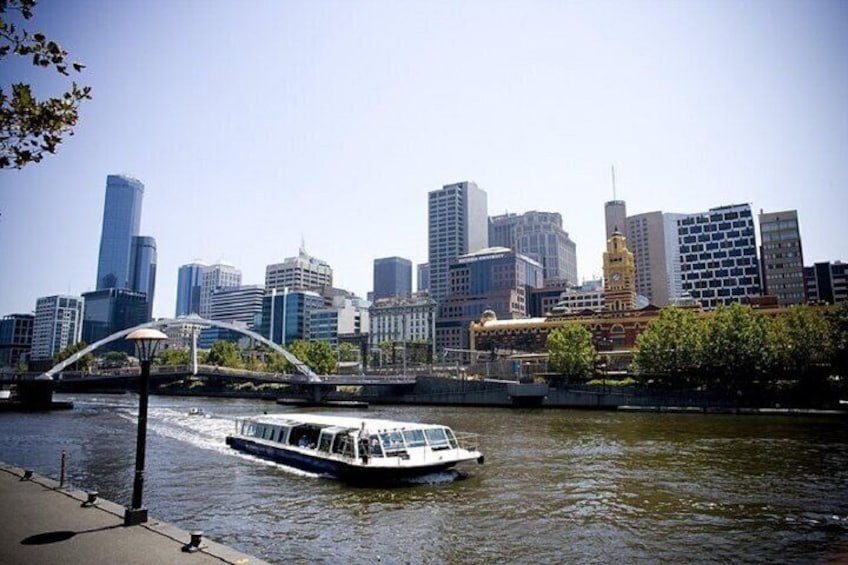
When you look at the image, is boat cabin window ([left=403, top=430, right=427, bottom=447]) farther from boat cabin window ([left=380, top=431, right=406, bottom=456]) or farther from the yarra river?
the yarra river

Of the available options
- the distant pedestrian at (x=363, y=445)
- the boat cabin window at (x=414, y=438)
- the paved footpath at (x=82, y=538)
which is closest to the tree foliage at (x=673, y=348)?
the boat cabin window at (x=414, y=438)

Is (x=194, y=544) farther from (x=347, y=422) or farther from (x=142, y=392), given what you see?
(x=347, y=422)

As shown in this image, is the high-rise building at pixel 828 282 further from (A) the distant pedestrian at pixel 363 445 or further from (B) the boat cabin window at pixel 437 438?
(A) the distant pedestrian at pixel 363 445

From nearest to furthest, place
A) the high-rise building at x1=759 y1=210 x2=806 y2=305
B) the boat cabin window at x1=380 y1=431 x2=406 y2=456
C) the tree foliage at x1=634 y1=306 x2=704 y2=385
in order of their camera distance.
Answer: the boat cabin window at x1=380 y1=431 x2=406 y2=456 → the tree foliage at x1=634 y1=306 x2=704 y2=385 → the high-rise building at x1=759 y1=210 x2=806 y2=305

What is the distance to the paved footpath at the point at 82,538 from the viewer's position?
42.4 feet

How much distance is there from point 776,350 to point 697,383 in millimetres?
12345

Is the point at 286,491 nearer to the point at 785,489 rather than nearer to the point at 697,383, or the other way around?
the point at 785,489

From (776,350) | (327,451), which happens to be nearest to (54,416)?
(327,451)

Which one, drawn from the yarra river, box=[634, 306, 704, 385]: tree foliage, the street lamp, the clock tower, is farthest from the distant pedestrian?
the clock tower

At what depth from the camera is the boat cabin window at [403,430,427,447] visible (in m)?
32.7

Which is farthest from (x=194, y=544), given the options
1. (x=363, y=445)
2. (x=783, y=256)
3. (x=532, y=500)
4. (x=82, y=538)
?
(x=783, y=256)

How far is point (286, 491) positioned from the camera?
29391mm

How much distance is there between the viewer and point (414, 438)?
108 feet

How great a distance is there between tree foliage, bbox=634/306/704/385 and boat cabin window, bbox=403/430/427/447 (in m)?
67.3
